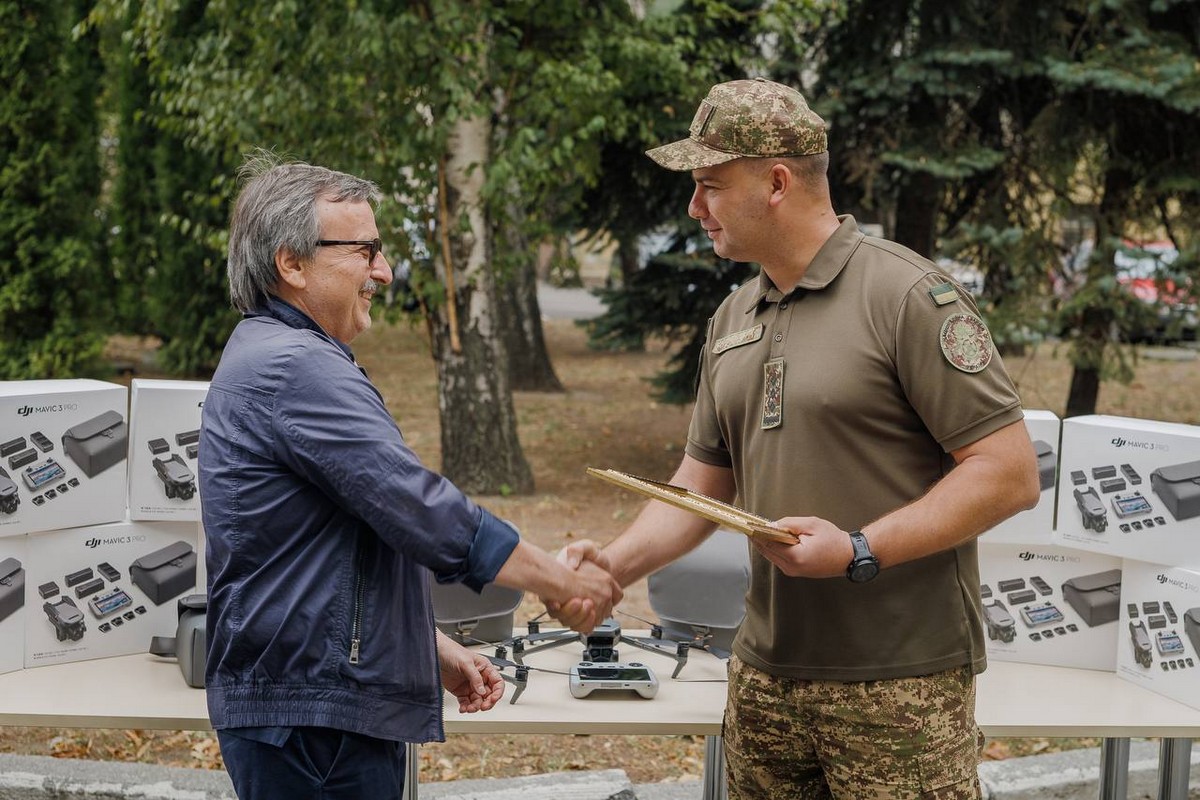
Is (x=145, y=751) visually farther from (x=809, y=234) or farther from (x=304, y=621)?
(x=809, y=234)

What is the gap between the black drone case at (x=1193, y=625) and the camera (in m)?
3.34

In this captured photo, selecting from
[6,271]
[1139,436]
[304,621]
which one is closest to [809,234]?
[304,621]

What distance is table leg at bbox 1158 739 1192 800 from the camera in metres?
3.58

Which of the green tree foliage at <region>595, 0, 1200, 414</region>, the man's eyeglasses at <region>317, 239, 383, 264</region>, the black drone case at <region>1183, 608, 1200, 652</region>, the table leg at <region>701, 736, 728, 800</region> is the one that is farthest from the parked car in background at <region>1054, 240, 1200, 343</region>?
the man's eyeglasses at <region>317, 239, 383, 264</region>

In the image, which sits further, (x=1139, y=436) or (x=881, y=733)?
(x=1139, y=436)

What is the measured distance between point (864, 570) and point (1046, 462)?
5.33 feet

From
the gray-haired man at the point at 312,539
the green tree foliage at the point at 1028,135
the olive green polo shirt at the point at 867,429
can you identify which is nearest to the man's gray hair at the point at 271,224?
the gray-haired man at the point at 312,539

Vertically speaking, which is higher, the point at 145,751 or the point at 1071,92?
the point at 1071,92

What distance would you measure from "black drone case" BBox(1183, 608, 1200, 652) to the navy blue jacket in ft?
7.08

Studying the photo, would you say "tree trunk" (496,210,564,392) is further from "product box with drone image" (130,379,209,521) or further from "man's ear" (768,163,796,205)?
"man's ear" (768,163,796,205)

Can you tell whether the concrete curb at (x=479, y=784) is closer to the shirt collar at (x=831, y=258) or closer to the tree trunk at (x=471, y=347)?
the shirt collar at (x=831, y=258)

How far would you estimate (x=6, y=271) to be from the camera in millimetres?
11539

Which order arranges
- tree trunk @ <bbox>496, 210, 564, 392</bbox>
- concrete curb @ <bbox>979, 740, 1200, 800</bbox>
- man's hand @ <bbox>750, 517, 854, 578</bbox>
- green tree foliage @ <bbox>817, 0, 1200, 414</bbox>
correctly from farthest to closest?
tree trunk @ <bbox>496, 210, 564, 392</bbox> < green tree foliage @ <bbox>817, 0, 1200, 414</bbox> < concrete curb @ <bbox>979, 740, 1200, 800</bbox> < man's hand @ <bbox>750, 517, 854, 578</bbox>

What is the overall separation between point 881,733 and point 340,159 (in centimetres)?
658
